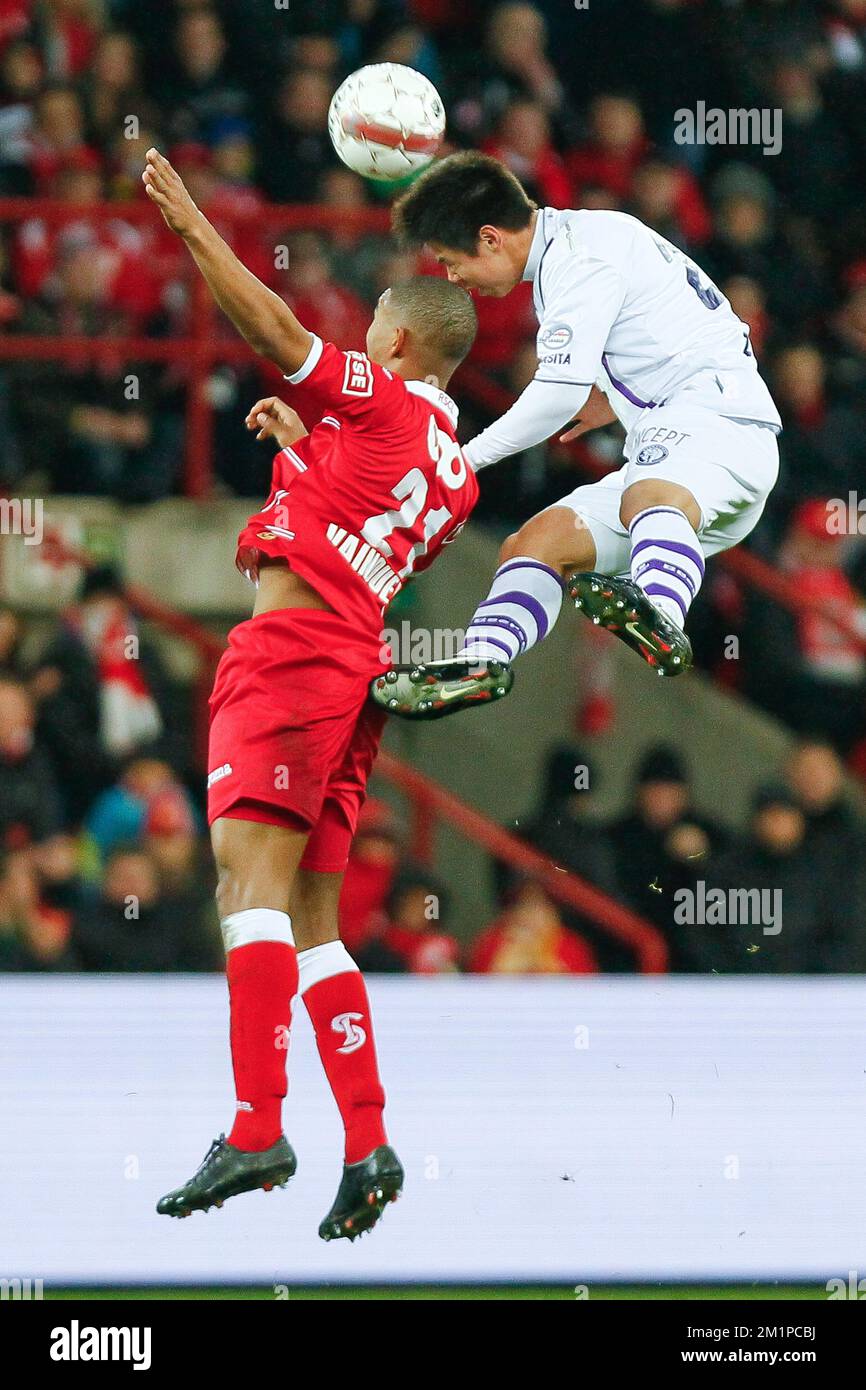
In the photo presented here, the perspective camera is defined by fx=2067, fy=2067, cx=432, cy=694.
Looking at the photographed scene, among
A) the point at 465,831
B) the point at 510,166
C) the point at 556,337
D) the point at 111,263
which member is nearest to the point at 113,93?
the point at 111,263

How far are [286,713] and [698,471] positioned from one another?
1.39 meters

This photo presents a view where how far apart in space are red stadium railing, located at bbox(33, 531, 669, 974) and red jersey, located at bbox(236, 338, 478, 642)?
4.17m

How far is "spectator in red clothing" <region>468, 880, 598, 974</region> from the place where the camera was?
863 centimetres

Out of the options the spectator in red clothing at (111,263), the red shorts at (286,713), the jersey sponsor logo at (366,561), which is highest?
the spectator in red clothing at (111,263)

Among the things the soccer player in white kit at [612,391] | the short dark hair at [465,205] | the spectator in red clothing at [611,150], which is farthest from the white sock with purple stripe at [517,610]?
the spectator in red clothing at [611,150]

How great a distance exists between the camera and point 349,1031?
4.35 metres

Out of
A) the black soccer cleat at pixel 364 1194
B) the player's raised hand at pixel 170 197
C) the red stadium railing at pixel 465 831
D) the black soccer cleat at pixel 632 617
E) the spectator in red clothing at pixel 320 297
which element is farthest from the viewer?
the spectator in red clothing at pixel 320 297

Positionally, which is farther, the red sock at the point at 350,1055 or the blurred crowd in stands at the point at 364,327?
the blurred crowd in stands at the point at 364,327

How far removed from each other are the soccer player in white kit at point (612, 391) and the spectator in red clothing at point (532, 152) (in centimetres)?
425

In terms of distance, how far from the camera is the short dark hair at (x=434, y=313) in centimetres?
446

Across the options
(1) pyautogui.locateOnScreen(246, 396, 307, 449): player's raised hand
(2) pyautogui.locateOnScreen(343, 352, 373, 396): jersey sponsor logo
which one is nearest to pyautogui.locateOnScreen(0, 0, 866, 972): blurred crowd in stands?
(1) pyautogui.locateOnScreen(246, 396, 307, 449): player's raised hand

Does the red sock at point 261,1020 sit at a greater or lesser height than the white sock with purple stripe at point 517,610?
lesser

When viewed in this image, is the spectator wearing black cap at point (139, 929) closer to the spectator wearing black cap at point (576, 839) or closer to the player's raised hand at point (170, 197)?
the spectator wearing black cap at point (576, 839)

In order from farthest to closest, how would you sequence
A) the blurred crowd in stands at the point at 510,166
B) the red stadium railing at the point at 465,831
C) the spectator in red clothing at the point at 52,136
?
1. the spectator in red clothing at the point at 52,136
2. the blurred crowd in stands at the point at 510,166
3. the red stadium railing at the point at 465,831
